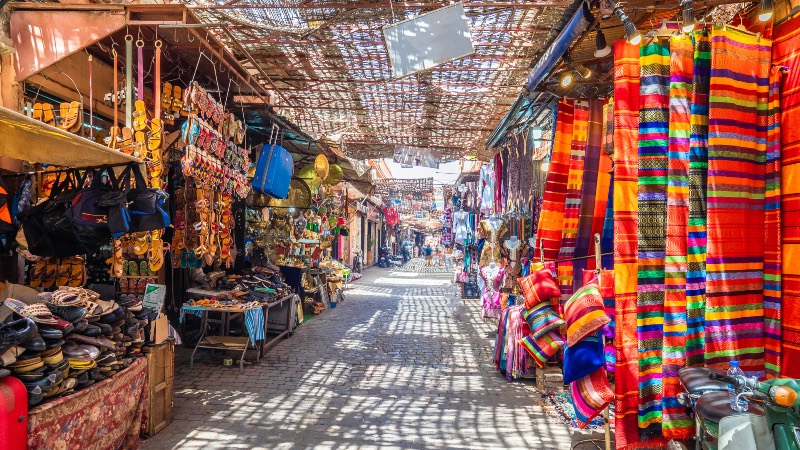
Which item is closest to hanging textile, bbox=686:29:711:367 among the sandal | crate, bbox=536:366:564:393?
crate, bbox=536:366:564:393

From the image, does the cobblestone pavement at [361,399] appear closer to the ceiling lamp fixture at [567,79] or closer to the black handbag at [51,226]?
the black handbag at [51,226]

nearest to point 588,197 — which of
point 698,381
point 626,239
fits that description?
point 626,239

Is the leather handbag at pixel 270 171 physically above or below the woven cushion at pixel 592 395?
above

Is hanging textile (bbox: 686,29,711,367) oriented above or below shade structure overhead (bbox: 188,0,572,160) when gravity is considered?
below

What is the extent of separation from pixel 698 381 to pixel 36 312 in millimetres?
3990

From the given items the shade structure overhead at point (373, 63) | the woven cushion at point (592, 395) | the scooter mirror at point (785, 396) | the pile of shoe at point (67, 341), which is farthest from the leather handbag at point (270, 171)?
the scooter mirror at point (785, 396)

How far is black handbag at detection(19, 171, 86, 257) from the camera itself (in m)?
4.07

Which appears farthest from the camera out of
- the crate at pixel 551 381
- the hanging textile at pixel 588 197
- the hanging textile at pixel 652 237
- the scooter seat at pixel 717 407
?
the crate at pixel 551 381

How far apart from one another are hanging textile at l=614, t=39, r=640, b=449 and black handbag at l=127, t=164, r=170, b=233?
3.78 meters

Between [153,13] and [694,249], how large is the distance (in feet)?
15.4

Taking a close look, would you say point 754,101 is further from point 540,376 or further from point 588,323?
point 540,376

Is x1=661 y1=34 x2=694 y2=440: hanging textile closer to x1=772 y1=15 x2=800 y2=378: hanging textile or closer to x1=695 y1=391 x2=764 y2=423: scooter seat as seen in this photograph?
x1=695 y1=391 x2=764 y2=423: scooter seat

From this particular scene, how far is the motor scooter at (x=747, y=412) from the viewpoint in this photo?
177 cm

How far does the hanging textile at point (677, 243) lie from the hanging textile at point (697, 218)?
0.05 m
